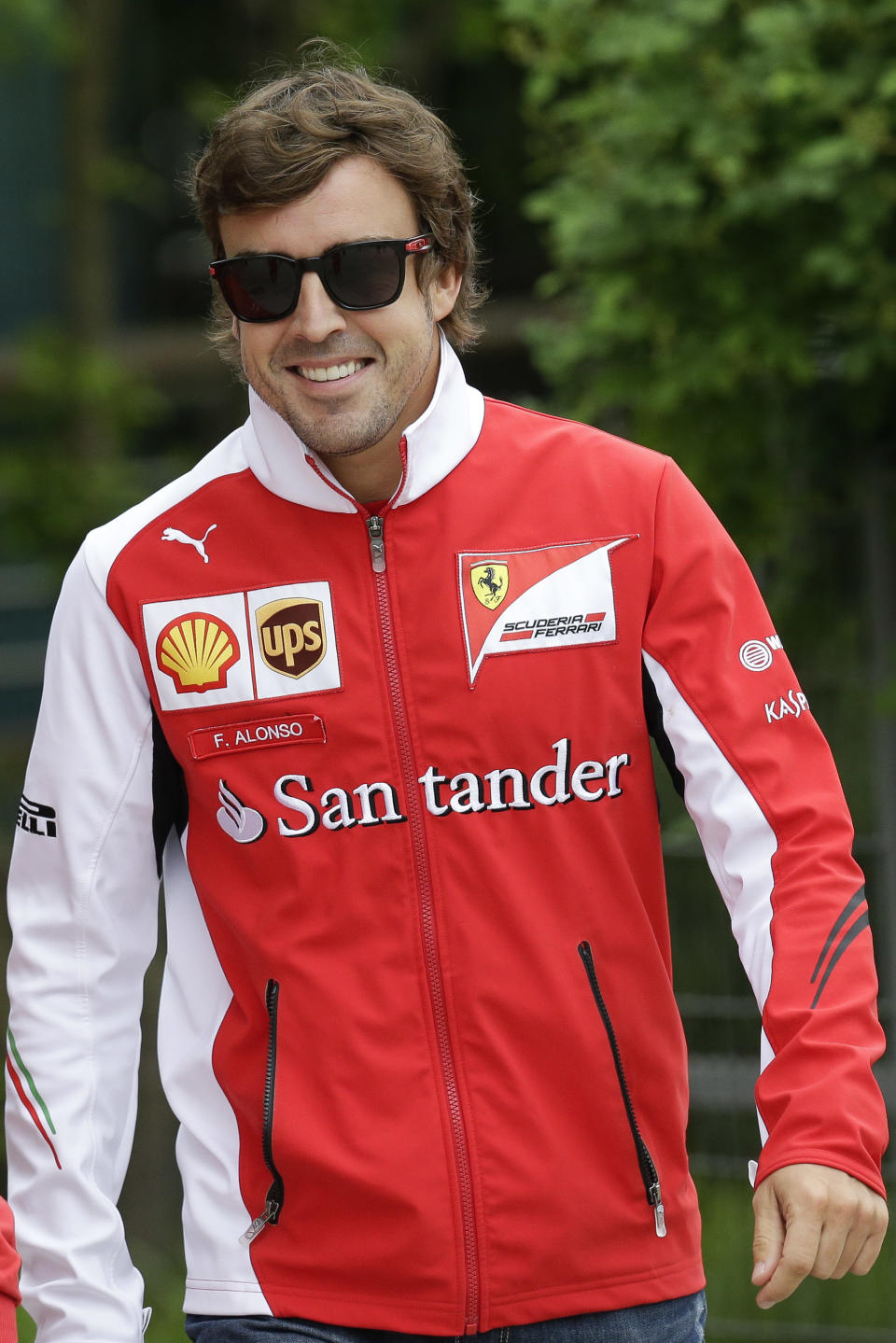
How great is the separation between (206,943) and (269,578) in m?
0.55

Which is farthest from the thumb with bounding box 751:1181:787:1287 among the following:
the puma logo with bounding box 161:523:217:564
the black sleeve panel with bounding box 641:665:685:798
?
the puma logo with bounding box 161:523:217:564

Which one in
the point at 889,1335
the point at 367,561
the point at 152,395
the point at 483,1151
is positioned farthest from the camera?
the point at 152,395

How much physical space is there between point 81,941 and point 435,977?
576 millimetres

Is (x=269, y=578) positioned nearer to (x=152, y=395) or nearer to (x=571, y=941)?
(x=571, y=941)

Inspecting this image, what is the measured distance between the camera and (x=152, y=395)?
11.4 m

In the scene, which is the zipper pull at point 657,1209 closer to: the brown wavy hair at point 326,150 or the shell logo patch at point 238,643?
the shell logo patch at point 238,643

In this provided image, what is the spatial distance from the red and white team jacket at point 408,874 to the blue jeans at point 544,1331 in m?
0.02

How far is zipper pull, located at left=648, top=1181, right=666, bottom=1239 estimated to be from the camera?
2.68 metres

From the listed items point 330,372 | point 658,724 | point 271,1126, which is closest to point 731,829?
point 658,724

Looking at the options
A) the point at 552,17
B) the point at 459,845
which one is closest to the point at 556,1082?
the point at 459,845

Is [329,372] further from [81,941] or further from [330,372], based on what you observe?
[81,941]

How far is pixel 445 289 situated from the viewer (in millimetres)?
3080

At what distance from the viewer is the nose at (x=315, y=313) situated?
8.98 feet

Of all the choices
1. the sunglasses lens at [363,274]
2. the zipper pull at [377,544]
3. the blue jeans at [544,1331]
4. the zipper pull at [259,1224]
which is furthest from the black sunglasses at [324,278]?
A: the blue jeans at [544,1331]
